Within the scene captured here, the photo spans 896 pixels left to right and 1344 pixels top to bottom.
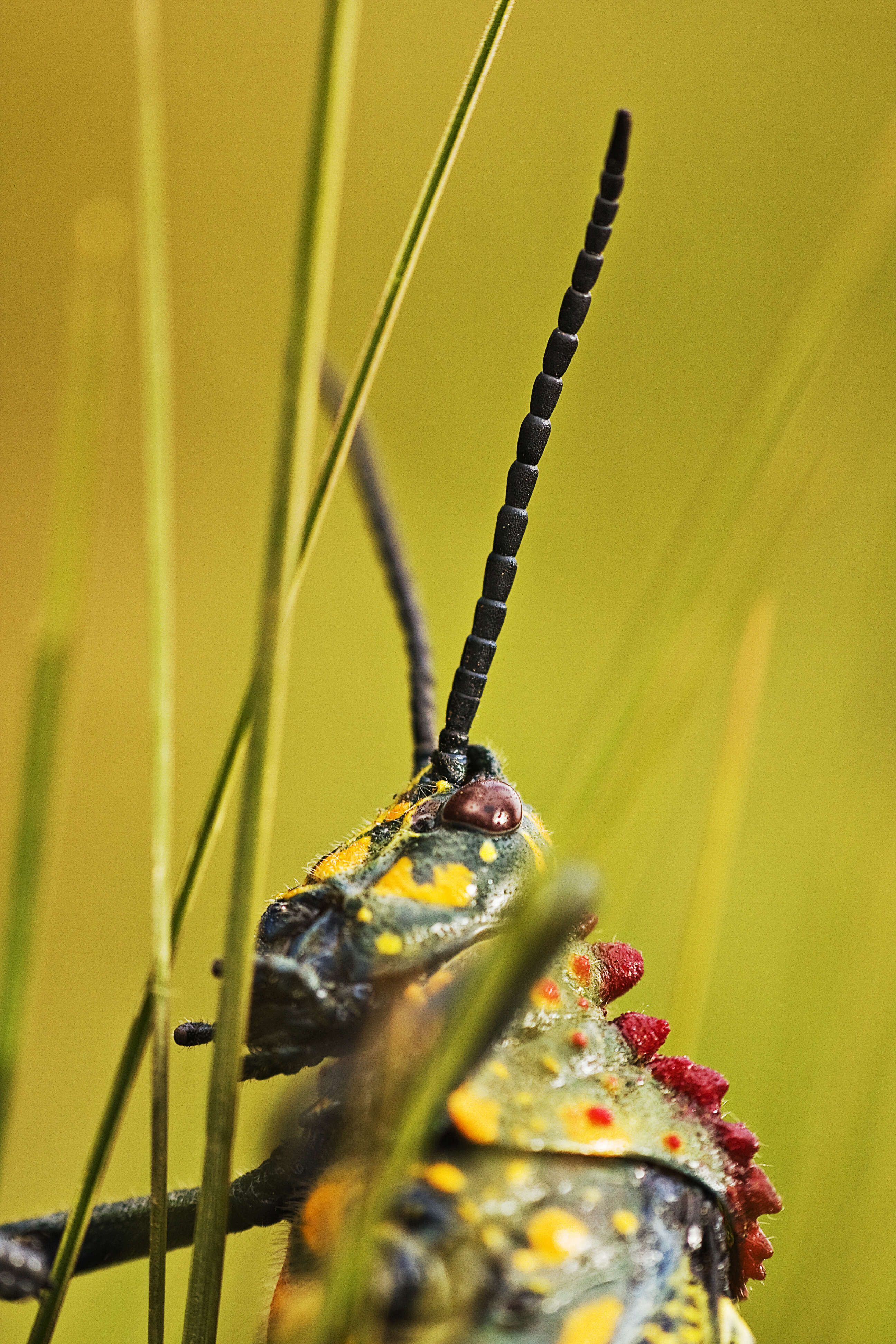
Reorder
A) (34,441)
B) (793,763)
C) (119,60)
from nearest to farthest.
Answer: (793,763)
(34,441)
(119,60)

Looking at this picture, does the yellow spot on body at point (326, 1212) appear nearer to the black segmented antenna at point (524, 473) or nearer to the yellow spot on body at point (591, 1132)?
the yellow spot on body at point (591, 1132)

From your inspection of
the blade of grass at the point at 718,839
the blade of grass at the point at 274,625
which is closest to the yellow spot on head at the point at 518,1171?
the blade of grass at the point at 274,625

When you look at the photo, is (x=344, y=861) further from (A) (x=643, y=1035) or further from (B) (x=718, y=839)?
(B) (x=718, y=839)

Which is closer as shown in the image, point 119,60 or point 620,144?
point 620,144

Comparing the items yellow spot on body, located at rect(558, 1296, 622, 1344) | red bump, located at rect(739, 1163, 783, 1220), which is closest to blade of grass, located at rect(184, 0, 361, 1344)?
yellow spot on body, located at rect(558, 1296, 622, 1344)

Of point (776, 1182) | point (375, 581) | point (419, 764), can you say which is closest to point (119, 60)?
point (375, 581)

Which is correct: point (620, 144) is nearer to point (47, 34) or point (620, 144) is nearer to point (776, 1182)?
point (776, 1182)

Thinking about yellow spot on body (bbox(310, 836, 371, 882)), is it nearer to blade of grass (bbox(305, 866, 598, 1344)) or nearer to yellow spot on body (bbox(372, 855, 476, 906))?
yellow spot on body (bbox(372, 855, 476, 906))

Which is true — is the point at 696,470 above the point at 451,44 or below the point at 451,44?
below

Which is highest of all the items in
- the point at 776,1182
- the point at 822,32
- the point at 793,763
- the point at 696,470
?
the point at 822,32
